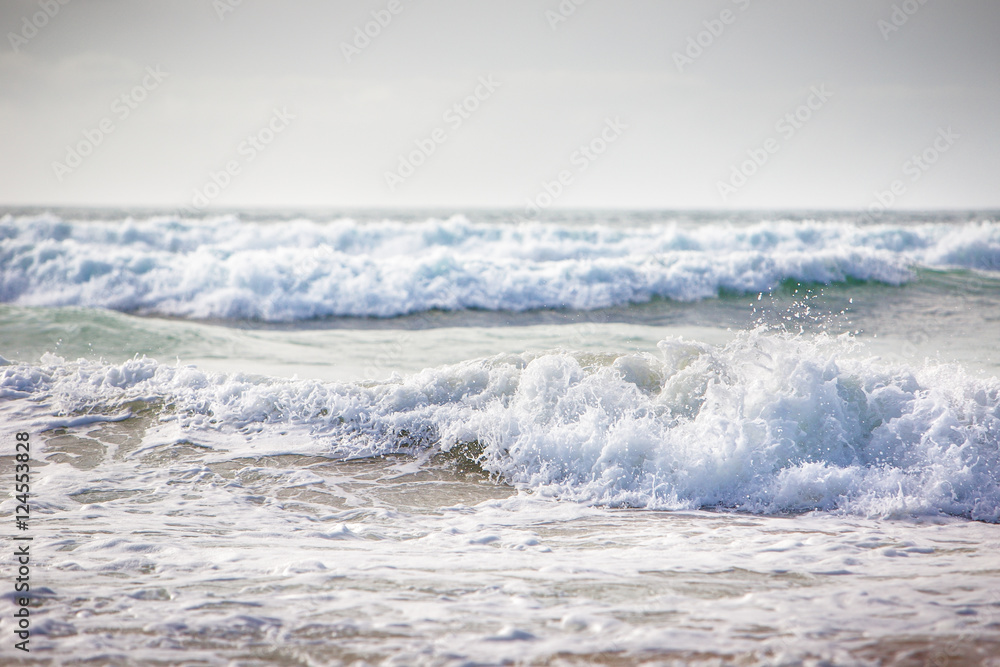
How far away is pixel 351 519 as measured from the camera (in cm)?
496

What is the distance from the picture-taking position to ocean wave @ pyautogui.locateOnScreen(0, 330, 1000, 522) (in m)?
5.16

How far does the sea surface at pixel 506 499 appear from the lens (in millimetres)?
3146

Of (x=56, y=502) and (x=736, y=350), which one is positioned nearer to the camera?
(x=56, y=502)

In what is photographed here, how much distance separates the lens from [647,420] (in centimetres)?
585

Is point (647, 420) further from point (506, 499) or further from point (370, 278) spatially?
point (370, 278)

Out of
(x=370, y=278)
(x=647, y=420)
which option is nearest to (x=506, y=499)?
(x=647, y=420)

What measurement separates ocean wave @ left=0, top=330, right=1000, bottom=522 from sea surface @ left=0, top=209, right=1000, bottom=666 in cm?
2

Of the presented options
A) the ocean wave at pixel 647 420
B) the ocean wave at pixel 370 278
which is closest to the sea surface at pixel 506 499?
the ocean wave at pixel 647 420

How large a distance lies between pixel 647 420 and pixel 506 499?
4.87 feet

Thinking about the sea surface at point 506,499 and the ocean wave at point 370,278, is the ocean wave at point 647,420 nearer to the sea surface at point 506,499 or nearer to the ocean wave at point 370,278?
the sea surface at point 506,499

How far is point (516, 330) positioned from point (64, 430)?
744 centimetres

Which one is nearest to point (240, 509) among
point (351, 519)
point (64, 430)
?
point (351, 519)

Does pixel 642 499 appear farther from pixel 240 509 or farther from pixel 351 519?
pixel 240 509

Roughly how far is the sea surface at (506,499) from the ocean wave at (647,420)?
25 millimetres
